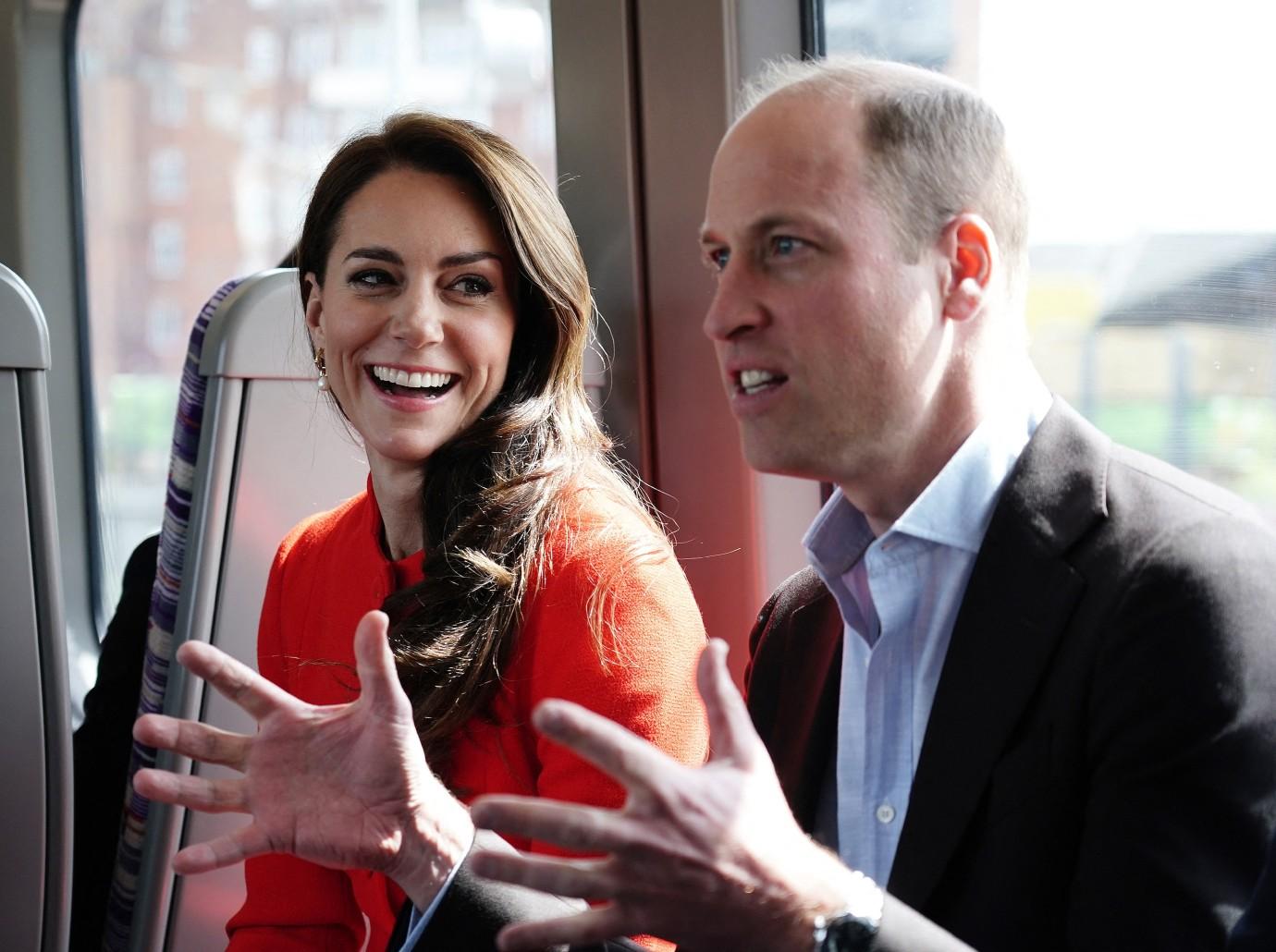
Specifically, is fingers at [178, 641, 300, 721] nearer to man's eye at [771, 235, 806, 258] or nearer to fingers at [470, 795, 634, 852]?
fingers at [470, 795, 634, 852]

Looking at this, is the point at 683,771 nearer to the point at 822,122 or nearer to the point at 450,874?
the point at 450,874

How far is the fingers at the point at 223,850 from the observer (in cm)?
112

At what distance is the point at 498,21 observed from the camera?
2.55 m

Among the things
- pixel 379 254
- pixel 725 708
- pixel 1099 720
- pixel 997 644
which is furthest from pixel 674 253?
pixel 725 708

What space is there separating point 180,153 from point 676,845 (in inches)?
105

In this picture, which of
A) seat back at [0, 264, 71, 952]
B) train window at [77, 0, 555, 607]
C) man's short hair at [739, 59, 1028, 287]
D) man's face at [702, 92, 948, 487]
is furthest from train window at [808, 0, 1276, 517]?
train window at [77, 0, 555, 607]

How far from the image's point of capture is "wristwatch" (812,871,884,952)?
917 mm

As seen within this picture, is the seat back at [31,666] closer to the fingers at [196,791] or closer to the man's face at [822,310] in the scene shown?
the fingers at [196,791]

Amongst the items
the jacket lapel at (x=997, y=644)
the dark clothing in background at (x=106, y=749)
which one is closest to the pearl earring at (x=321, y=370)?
the dark clothing in background at (x=106, y=749)

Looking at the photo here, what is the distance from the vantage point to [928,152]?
1264 mm

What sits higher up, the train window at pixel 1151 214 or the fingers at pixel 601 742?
the train window at pixel 1151 214

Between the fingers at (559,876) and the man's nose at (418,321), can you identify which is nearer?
the fingers at (559,876)

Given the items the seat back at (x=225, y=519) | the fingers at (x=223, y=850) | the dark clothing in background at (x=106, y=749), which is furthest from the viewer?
the dark clothing in background at (x=106, y=749)

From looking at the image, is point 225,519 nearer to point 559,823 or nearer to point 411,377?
point 411,377
